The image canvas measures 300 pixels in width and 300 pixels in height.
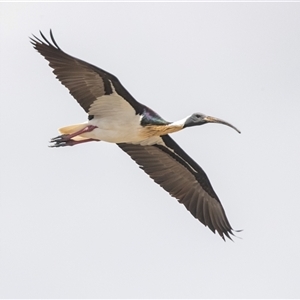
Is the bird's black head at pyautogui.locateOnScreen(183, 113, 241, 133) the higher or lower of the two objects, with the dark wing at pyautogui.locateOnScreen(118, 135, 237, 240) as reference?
higher

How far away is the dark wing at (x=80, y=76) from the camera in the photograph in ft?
101

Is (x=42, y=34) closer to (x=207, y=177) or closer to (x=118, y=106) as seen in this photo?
(x=118, y=106)

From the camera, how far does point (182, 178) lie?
34.9m

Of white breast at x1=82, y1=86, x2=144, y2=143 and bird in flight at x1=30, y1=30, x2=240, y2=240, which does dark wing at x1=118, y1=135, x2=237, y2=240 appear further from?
white breast at x1=82, y1=86, x2=144, y2=143

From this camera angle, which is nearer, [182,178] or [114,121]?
[114,121]

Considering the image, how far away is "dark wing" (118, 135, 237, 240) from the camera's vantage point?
3444 centimetres

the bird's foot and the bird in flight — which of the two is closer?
the bird in flight

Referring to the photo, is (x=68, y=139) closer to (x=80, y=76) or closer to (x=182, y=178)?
(x=80, y=76)

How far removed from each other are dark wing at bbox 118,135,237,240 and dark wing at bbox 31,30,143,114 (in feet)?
9.67

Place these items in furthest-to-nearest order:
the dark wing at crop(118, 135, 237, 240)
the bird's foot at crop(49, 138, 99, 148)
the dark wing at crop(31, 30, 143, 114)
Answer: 1. the dark wing at crop(118, 135, 237, 240)
2. the bird's foot at crop(49, 138, 99, 148)
3. the dark wing at crop(31, 30, 143, 114)

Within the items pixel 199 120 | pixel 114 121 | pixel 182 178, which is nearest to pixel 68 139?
pixel 114 121

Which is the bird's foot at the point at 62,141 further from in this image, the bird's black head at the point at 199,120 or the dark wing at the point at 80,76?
the bird's black head at the point at 199,120

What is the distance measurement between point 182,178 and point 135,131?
3.43 m

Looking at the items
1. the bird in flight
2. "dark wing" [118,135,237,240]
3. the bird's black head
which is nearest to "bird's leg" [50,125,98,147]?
the bird in flight
